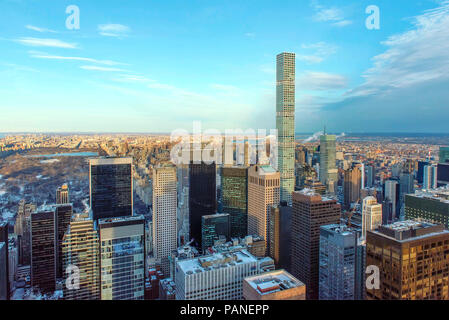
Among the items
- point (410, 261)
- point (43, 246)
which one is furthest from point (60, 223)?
point (410, 261)

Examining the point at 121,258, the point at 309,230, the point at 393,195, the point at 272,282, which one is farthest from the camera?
the point at 393,195

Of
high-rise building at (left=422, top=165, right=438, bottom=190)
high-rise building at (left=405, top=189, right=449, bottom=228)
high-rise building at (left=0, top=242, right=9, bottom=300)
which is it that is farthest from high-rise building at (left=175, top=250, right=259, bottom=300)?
high-rise building at (left=422, top=165, right=438, bottom=190)

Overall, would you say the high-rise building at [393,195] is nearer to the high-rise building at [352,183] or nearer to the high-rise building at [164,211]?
the high-rise building at [352,183]

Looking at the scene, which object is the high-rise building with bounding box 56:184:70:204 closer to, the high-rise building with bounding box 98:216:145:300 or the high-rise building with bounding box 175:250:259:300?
the high-rise building with bounding box 98:216:145:300

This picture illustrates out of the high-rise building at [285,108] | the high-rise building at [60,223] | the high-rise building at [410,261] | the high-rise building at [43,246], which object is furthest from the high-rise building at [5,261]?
the high-rise building at [285,108]

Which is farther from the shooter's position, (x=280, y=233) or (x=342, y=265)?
(x=280, y=233)

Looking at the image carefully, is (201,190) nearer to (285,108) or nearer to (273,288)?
(285,108)
